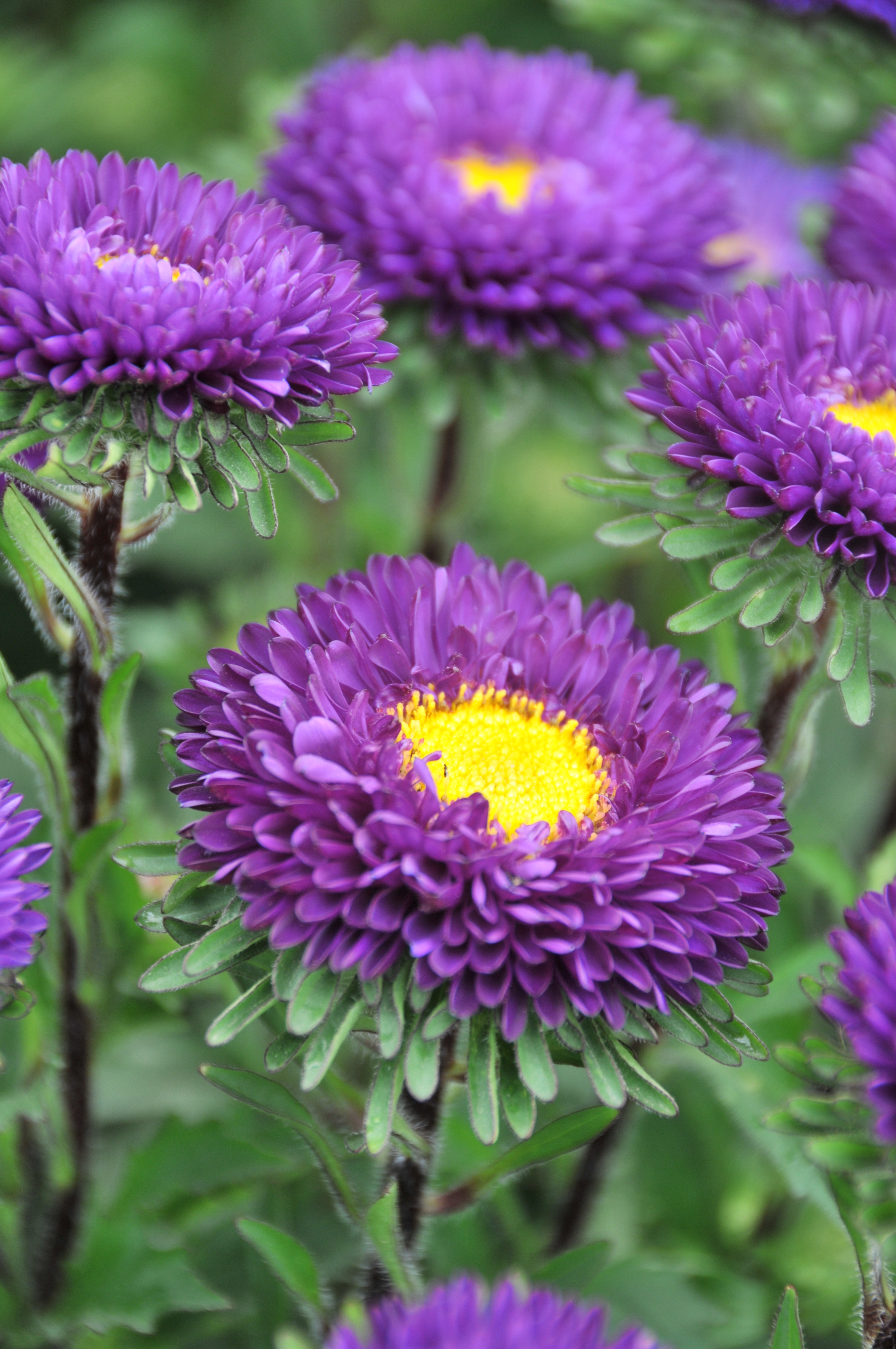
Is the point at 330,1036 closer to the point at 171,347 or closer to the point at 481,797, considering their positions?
the point at 481,797

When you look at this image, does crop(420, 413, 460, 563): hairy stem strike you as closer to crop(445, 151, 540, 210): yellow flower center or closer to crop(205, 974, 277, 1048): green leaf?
crop(445, 151, 540, 210): yellow flower center

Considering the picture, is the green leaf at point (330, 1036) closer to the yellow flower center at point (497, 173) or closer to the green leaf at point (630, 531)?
the green leaf at point (630, 531)

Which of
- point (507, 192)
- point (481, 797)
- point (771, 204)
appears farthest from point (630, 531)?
point (771, 204)

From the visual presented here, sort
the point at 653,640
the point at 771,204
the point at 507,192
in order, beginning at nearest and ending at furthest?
the point at 507,192 → the point at 653,640 → the point at 771,204

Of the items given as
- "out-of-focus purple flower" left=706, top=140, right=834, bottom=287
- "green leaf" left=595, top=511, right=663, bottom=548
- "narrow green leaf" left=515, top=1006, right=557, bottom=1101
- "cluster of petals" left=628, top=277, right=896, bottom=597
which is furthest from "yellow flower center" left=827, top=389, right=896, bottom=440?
"out-of-focus purple flower" left=706, top=140, right=834, bottom=287

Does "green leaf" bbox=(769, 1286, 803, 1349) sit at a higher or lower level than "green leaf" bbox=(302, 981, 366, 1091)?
lower

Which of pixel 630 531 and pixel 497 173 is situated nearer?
pixel 630 531

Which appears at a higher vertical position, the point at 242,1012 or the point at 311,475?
the point at 311,475
